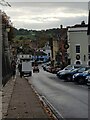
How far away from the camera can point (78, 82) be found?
38.3 metres

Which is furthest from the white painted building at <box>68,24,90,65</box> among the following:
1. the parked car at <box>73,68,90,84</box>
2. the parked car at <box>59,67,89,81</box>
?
the parked car at <box>73,68,90,84</box>

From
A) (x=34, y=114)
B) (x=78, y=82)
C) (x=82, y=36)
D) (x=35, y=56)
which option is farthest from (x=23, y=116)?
(x=35, y=56)

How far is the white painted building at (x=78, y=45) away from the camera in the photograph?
283 ft

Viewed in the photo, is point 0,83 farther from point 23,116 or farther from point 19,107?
point 23,116

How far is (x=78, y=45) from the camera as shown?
87625 millimetres

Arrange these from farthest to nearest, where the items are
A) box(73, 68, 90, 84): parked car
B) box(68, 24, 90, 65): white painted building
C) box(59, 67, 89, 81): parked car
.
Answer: box(68, 24, 90, 65): white painted building, box(59, 67, 89, 81): parked car, box(73, 68, 90, 84): parked car

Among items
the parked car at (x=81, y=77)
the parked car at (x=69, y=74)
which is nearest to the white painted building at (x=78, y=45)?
the parked car at (x=69, y=74)

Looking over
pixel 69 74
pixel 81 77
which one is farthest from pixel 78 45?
pixel 81 77

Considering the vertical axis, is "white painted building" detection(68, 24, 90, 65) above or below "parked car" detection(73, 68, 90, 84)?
above

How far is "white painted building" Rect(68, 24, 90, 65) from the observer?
86250mm

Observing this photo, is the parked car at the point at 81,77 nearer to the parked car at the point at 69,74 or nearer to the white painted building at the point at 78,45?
the parked car at the point at 69,74

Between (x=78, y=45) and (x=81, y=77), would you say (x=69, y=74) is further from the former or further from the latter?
(x=78, y=45)

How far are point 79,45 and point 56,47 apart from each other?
133 feet

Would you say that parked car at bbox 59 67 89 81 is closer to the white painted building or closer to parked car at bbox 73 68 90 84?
parked car at bbox 73 68 90 84
